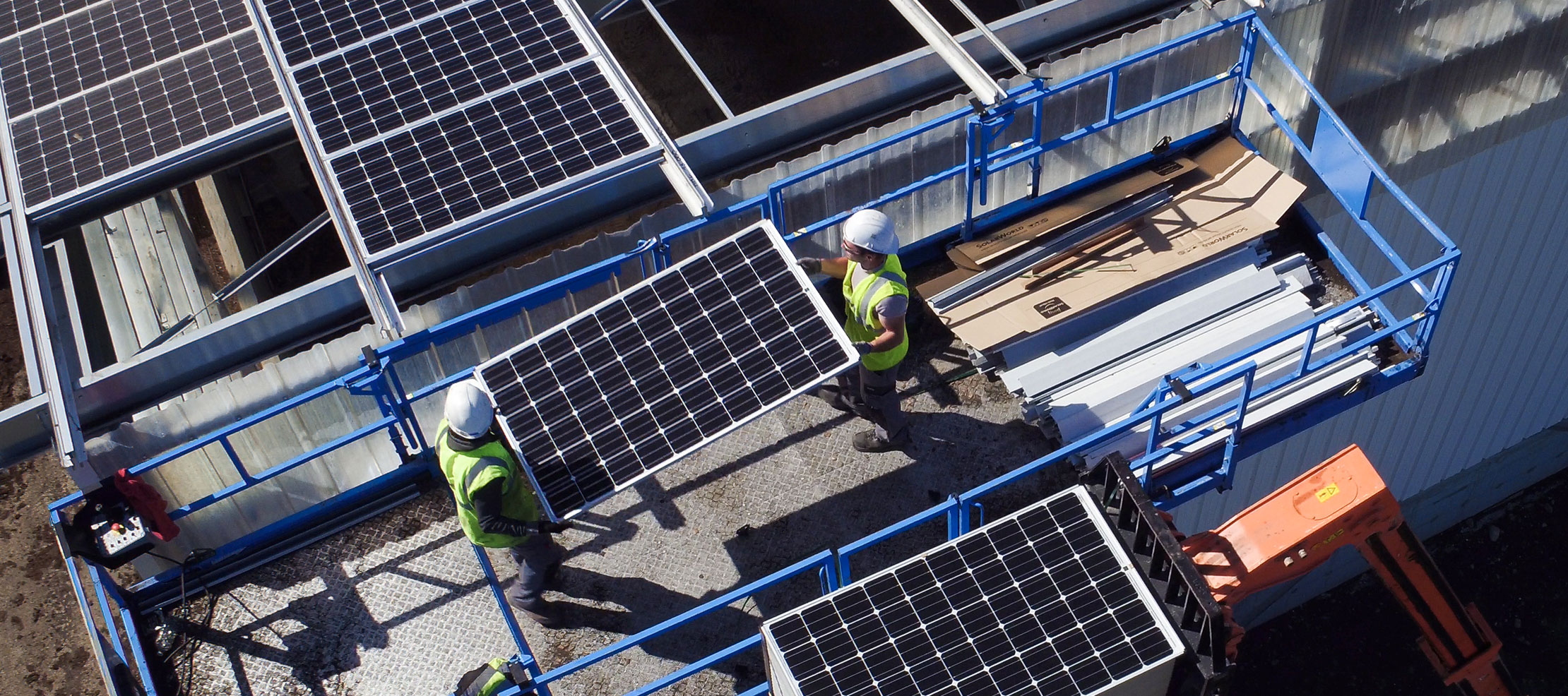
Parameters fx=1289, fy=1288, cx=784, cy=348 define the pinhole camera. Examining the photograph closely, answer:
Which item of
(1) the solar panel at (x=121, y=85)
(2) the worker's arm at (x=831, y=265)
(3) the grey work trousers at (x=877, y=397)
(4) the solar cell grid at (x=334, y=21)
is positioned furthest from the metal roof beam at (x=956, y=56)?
(1) the solar panel at (x=121, y=85)

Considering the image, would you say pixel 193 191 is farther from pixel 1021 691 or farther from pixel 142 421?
pixel 1021 691

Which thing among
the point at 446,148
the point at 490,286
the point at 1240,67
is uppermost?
the point at 1240,67

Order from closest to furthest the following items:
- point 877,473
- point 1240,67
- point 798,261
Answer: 1. point 798,261
2. point 877,473
3. point 1240,67

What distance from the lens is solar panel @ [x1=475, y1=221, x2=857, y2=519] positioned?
1046 cm

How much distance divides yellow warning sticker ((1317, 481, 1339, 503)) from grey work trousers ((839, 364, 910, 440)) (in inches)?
143

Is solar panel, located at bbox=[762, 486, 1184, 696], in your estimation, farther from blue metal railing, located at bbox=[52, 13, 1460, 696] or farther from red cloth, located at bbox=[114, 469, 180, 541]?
red cloth, located at bbox=[114, 469, 180, 541]

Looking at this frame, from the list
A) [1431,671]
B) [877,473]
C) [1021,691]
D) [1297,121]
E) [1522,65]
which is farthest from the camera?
[1431,671]

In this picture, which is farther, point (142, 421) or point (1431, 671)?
point (1431, 671)

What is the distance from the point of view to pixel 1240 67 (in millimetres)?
13156

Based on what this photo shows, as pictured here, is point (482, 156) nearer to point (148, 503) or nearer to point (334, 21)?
point (334, 21)

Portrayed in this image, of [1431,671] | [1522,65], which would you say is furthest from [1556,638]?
[1522,65]

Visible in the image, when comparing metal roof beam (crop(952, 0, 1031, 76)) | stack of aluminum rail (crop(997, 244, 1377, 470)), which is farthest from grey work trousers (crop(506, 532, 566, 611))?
metal roof beam (crop(952, 0, 1031, 76))

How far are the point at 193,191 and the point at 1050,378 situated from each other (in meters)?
14.2

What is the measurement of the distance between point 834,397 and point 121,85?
8.11 meters
